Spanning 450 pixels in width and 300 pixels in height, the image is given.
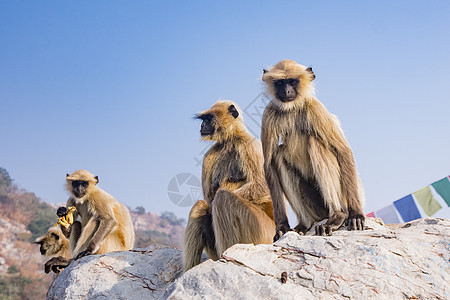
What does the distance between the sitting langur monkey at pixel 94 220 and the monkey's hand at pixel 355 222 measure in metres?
4.35

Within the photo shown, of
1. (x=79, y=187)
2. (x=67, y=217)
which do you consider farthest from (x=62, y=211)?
(x=79, y=187)

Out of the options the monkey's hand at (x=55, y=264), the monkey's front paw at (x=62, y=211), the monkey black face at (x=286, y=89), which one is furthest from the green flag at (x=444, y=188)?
the monkey's hand at (x=55, y=264)

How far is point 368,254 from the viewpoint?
3.49m

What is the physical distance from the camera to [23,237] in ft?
133

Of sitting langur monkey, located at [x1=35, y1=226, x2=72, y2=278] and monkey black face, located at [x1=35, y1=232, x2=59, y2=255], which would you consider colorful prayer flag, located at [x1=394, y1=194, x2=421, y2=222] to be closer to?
sitting langur monkey, located at [x1=35, y1=226, x2=72, y2=278]

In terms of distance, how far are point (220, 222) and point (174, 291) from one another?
5.91 feet

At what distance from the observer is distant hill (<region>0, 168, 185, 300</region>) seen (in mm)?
32438

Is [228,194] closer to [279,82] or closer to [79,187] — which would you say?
[279,82]

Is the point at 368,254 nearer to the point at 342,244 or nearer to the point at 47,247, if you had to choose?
the point at 342,244

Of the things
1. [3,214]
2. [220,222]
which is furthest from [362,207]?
[3,214]

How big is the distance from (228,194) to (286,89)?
4.16 feet

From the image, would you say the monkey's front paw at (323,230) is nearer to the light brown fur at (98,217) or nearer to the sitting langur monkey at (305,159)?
the sitting langur monkey at (305,159)

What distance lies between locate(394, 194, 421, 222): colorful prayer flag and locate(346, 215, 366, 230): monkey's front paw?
859 centimetres

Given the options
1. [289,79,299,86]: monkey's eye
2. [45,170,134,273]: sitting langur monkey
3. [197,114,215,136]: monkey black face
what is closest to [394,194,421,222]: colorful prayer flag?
[45,170,134,273]: sitting langur monkey
